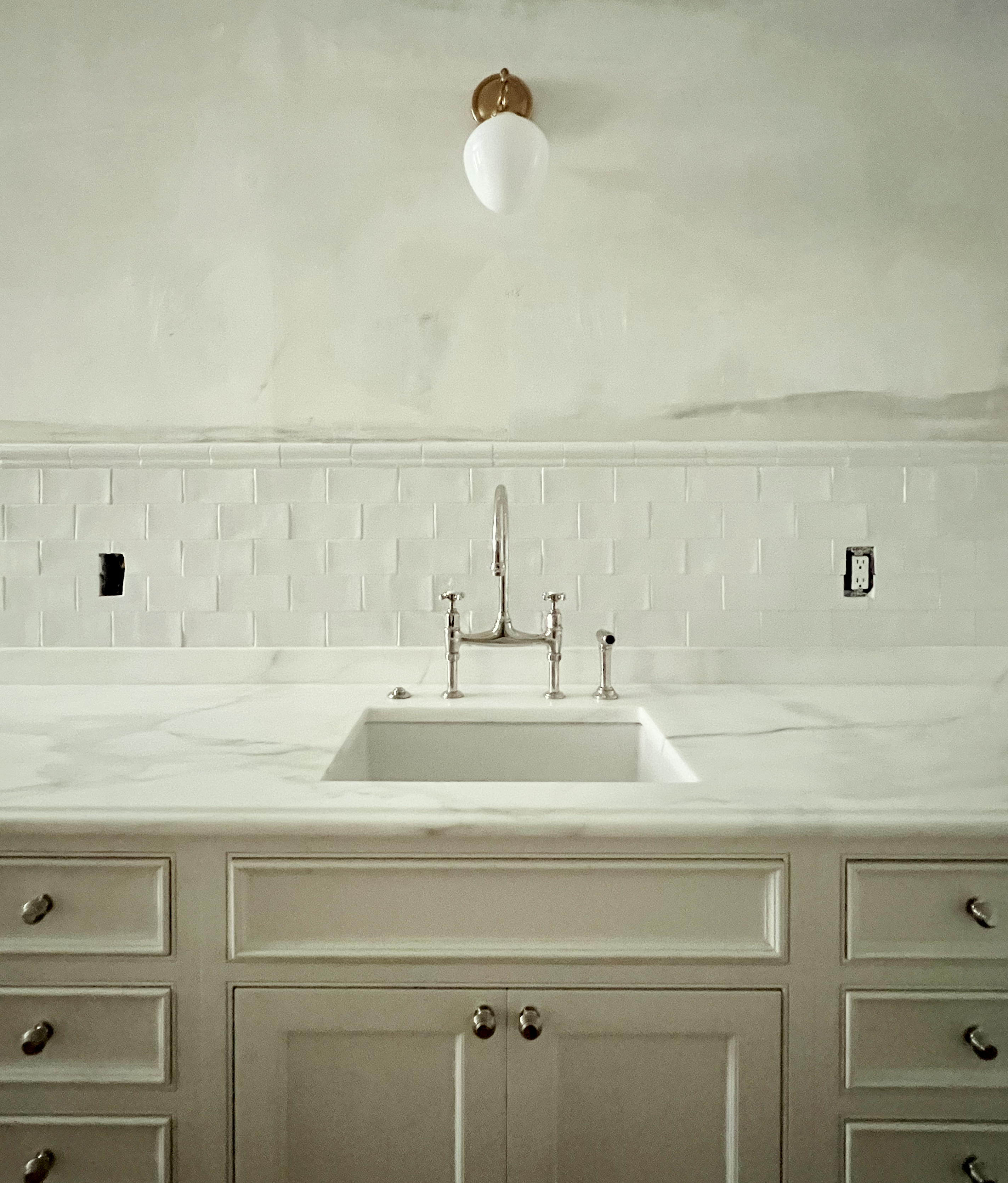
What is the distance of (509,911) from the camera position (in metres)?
0.91

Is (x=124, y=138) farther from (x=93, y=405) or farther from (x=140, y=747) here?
(x=140, y=747)

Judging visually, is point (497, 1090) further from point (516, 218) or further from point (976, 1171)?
point (516, 218)

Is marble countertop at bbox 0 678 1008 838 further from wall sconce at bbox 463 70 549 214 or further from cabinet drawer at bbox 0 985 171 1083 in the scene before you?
wall sconce at bbox 463 70 549 214

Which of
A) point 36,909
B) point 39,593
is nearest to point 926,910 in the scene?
point 36,909

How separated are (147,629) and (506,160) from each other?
3.84ft

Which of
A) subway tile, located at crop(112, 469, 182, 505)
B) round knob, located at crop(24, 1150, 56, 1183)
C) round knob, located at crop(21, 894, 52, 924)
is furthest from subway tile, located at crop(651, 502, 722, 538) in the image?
round knob, located at crop(24, 1150, 56, 1183)

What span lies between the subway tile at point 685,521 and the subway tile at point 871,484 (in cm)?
26

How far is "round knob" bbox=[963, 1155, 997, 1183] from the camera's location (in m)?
0.91

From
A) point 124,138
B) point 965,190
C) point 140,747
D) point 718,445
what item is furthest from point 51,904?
point 965,190

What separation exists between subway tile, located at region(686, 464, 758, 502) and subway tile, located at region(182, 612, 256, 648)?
0.95 metres

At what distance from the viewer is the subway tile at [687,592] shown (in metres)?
1.64

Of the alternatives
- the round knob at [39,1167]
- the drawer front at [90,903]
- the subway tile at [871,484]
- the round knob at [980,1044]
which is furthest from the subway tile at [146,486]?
the round knob at [980,1044]

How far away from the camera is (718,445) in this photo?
163cm

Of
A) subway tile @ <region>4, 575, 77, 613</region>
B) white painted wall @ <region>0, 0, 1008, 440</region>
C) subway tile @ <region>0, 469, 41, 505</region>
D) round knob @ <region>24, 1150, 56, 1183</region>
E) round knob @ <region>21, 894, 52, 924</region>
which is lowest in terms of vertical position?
round knob @ <region>24, 1150, 56, 1183</region>
